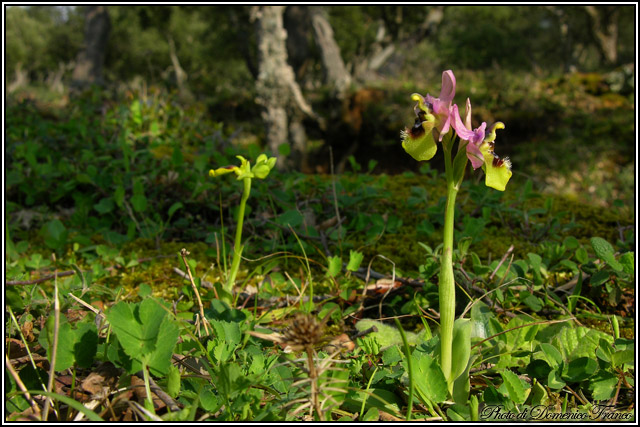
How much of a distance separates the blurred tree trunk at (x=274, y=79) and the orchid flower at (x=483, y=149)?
8218 millimetres

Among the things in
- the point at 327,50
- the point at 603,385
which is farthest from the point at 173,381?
the point at 327,50

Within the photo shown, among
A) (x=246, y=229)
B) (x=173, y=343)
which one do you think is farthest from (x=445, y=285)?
(x=246, y=229)

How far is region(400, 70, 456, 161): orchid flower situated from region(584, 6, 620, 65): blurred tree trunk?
18842 millimetres

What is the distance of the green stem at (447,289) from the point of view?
1.04 metres

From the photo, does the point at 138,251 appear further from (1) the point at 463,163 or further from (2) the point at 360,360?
(1) the point at 463,163

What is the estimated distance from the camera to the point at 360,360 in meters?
1.19

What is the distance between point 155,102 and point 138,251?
3.42m

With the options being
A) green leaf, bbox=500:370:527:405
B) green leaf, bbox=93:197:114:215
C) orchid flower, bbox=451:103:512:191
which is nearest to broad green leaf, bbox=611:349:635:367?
green leaf, bbox=500:370:527:405

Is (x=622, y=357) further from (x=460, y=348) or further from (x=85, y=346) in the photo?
(x=85, y=346)

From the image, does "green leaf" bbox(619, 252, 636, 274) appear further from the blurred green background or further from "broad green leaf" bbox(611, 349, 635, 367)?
the blurred green background

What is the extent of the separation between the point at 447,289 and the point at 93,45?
58.0 ft

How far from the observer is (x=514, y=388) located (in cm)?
108

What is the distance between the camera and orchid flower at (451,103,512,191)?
1011 millimetres

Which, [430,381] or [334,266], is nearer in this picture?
[430,381]
